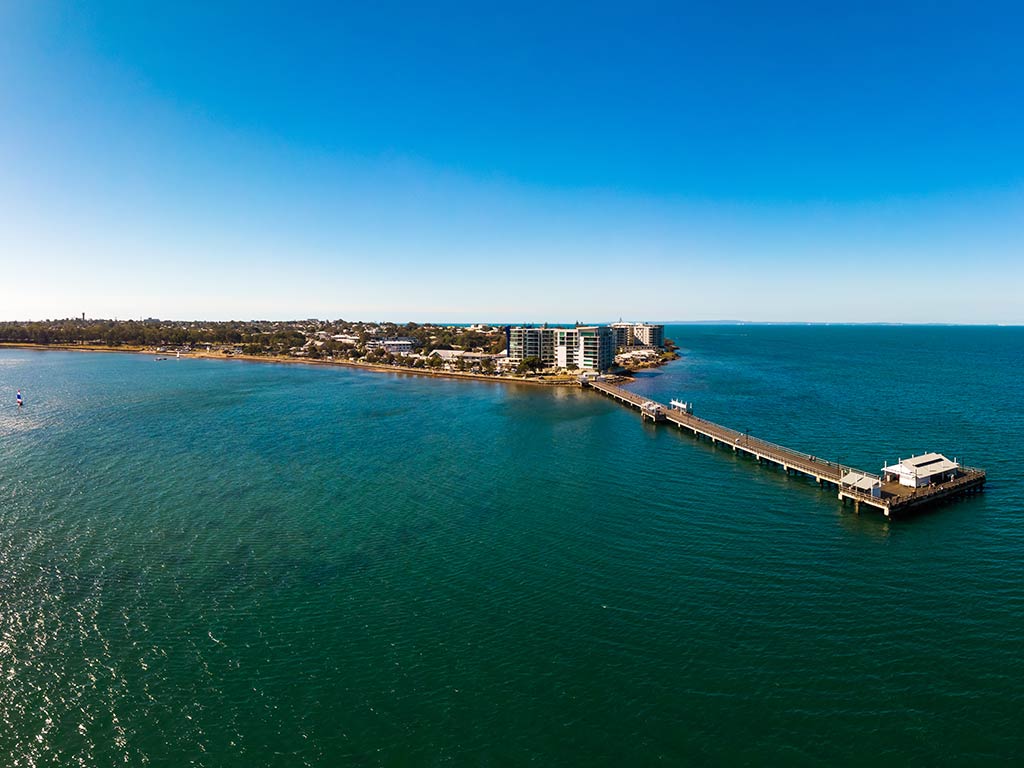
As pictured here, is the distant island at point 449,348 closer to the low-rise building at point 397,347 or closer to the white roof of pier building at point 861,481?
the low-rise building at point 397,347

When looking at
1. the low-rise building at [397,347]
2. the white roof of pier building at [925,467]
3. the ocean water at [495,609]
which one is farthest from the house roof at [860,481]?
the low-rise building at [397,347]

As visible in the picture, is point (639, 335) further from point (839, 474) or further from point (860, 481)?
point (860, 481)

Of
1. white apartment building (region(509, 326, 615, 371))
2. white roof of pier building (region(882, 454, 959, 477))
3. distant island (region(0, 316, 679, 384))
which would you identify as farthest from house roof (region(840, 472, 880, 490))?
white apartment building (region(509, 326, 615, 371))

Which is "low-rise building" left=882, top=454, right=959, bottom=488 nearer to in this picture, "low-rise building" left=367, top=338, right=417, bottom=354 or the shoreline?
the shoreline

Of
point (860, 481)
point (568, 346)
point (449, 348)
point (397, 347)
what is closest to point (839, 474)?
point (860, 481)

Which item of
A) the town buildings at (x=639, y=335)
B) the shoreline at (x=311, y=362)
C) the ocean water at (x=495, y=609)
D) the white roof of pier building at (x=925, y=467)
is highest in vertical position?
the town buildings at (x=639, y=335)

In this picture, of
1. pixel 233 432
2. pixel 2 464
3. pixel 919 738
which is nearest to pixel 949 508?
pixel 919 738
